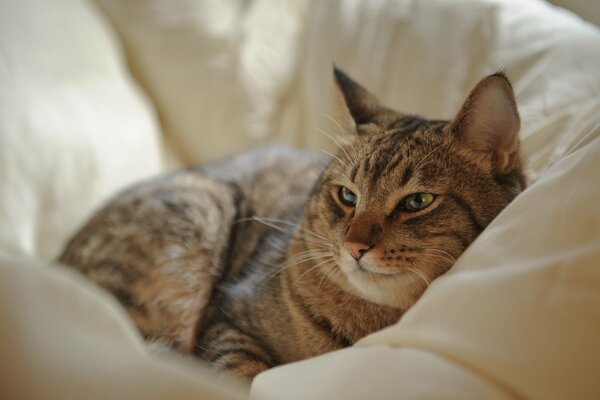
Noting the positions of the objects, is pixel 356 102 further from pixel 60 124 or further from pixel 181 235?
pixel 60 124

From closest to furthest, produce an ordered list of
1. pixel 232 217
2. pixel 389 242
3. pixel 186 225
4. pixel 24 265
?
pixel 24 265 → pixel 389 242 → pixel 186 225 → pixel 232 217

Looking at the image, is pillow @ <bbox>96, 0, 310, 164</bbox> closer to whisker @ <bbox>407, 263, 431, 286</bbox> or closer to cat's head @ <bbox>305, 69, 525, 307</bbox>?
A: cat's head @ <bbox>305, 69, 525, 307</bbox>

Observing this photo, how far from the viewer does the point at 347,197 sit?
4.03 feet

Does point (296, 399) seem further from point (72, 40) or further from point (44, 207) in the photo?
point (72, 40)

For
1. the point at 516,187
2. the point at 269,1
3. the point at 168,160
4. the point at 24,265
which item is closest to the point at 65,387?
the point at 24,265

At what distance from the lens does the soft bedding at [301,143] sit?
77 cm

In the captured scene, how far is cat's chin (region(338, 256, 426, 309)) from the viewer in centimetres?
110

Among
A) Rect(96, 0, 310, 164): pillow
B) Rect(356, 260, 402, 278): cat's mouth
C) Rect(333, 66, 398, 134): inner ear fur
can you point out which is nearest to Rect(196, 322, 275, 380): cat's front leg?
Rect(356, 260, 402, 278): cat's mouth

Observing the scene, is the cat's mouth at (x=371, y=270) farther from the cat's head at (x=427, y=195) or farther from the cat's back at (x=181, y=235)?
the cat's back at (x=181, y=235)

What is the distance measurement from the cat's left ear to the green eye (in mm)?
283

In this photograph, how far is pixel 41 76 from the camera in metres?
1.84

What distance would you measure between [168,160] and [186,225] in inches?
27.3

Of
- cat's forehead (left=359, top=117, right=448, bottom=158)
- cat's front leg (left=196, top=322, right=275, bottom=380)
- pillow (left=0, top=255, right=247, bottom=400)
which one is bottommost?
cat's front leg (left=196, top=322, right=275, bottom=380)

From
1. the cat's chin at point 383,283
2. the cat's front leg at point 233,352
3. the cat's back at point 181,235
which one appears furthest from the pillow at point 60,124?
the cat's chin at point 383,283
